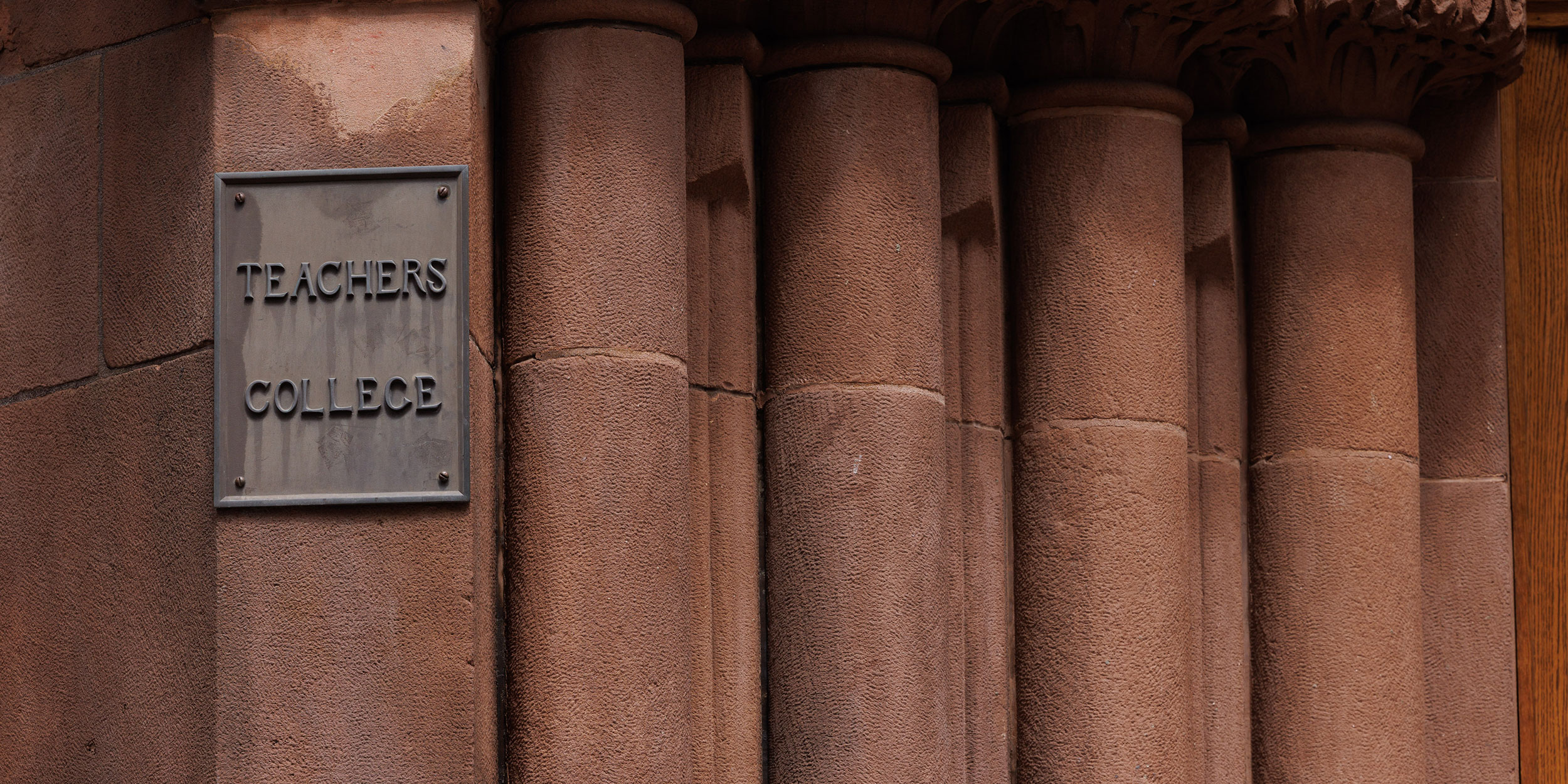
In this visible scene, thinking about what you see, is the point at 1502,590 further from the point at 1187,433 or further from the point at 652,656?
the point at 652,656

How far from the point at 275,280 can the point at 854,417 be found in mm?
951

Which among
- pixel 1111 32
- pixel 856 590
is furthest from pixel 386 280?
pixel 1111 32

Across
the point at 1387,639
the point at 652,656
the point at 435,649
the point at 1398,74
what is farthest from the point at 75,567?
the point at 1398,74

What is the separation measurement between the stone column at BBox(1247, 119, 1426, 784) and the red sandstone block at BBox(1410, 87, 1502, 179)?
24cm

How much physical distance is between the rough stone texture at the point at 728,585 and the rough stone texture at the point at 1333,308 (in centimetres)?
115

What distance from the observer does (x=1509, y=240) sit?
4125mm

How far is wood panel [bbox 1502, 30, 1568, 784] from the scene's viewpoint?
4.01m

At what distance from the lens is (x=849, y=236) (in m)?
3.28

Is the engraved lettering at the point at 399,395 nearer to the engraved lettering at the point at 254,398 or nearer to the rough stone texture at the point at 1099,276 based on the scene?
the engraved lettering at the point at 254,398

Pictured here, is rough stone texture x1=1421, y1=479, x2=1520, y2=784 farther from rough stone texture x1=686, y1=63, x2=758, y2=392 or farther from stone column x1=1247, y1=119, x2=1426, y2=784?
rough stone texture x1=686, y1=63, x2=758, y2=392

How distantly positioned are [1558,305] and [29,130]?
2991mm

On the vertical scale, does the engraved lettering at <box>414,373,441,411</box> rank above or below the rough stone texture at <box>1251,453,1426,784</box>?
above

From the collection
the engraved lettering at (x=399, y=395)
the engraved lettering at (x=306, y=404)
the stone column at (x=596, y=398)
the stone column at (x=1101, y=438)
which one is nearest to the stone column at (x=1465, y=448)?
the stone column at (x=1101, y=438)

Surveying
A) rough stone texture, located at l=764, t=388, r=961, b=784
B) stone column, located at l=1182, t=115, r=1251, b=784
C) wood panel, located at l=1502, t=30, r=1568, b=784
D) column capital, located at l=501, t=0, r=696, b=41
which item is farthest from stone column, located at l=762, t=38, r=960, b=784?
wood panel, located at l=1502, t=30, r=1568, b=784
